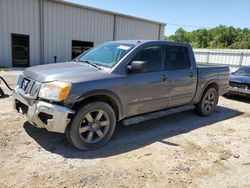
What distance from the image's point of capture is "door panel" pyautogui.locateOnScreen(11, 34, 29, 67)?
14502 millimetres

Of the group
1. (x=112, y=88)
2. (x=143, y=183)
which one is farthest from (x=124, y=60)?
(x=143, y=183)

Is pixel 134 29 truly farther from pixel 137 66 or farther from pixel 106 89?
pixel 106 89

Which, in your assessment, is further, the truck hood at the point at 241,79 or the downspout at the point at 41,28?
the downspout at the point at 41,28

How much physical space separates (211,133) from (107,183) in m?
2.97

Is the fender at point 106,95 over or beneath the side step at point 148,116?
over

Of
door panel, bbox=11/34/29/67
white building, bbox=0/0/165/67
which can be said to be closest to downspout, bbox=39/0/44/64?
white building, bbox=0/0/165/67

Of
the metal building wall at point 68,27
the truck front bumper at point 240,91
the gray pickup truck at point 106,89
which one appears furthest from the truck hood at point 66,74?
the metal building wall at point 68,27

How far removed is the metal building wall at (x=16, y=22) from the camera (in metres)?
13.8

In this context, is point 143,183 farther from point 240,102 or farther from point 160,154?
point 240,102

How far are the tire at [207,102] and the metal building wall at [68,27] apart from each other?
12.7 metres

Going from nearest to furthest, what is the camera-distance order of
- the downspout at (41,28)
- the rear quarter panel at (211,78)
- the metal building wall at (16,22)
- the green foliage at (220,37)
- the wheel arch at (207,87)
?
the rear quarter panel at (211,78)
the wheel arch at (207,87)
the metal building wall at (16,22)
the downspout at (41,28)
the green foliage at (220,37)

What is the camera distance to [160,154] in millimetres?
3848

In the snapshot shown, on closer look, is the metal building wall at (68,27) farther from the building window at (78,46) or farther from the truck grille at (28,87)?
the truck grille at (28,87)

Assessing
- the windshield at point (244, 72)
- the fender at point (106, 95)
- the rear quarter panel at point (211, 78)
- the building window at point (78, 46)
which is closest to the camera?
the fender at point (106, 95)
